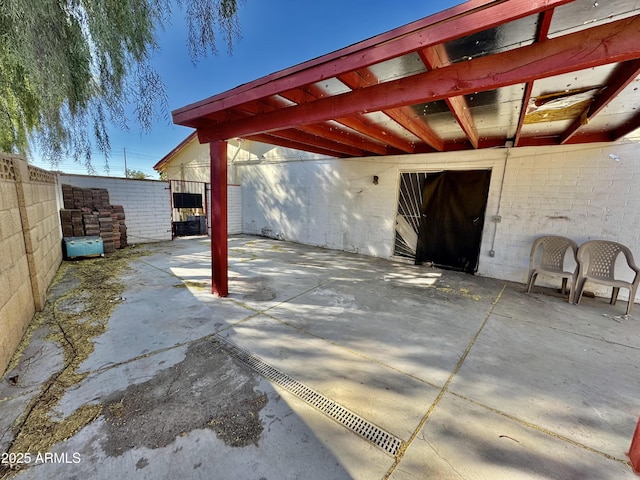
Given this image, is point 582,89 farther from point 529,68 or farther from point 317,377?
point 317,377

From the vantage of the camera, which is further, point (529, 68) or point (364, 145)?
point (364, 145)

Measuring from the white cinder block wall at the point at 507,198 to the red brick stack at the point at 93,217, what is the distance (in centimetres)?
454

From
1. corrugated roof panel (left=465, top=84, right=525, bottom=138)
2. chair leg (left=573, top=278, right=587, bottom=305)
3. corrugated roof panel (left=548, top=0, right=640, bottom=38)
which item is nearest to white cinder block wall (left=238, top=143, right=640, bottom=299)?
chair leg (left=573, top=278, right=587, bottom=305)

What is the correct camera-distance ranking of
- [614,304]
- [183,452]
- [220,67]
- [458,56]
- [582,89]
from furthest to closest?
1. [614,304]
2. [220,67]
3. [582,89]
4. [458,56]
5. [183,452]

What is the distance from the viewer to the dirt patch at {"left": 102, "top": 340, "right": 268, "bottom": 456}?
1.42m

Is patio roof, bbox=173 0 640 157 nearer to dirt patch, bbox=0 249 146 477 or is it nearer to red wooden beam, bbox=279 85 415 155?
red wooden beam, bbox=279 85 415 155

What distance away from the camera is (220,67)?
3.12m

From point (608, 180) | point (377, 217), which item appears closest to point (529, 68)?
point (608, 180)

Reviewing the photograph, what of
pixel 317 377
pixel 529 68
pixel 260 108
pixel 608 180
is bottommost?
pixel 317 377

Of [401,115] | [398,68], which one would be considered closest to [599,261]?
[401,115]

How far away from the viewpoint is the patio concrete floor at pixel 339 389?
4.34 ft

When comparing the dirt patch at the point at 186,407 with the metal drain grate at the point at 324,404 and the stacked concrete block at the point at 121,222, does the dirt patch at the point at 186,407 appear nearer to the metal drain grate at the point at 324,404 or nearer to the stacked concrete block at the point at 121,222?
the metal drain grate at the point at 324,404

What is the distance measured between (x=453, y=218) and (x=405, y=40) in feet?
14.5

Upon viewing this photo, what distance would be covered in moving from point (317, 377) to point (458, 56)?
2.61 metres
